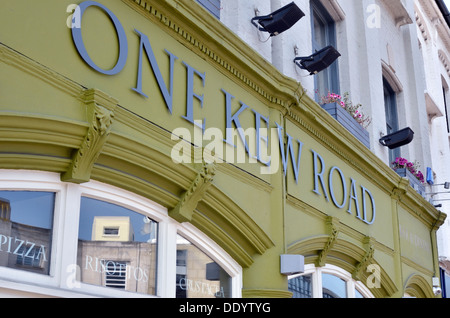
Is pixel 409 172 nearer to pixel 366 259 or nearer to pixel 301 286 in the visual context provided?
pixel 366 259

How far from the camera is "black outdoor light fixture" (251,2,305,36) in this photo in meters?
8.74

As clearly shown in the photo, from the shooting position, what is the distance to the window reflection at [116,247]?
17.7 feet

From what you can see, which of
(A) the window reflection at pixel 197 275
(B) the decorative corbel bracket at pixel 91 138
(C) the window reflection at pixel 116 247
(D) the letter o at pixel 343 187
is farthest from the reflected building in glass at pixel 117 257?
(D) the letter o at pixel 343 187

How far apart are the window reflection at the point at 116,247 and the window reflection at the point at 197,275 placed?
387mm

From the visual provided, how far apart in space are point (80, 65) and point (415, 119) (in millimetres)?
12368

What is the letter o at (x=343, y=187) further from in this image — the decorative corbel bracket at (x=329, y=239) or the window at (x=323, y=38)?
the window at (x=323, y=38)

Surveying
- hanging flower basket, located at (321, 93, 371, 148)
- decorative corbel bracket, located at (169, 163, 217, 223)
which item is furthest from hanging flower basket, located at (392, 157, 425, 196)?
decorative corbel bracket, located at (169, 163, 217, 223)

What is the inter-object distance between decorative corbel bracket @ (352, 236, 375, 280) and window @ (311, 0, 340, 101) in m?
2.97

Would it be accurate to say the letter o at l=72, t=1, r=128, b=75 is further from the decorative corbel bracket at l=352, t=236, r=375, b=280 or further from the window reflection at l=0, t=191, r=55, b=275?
the decorative corbel bracket at l=352, t=236, r=375, b=280
